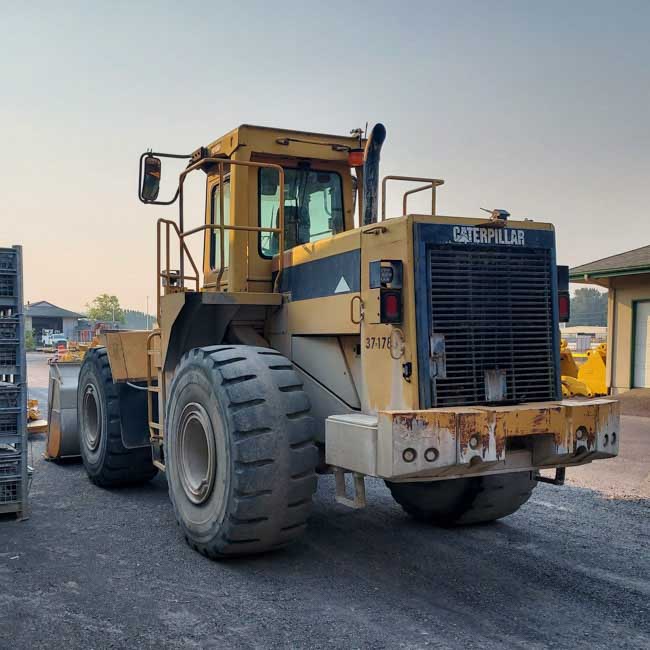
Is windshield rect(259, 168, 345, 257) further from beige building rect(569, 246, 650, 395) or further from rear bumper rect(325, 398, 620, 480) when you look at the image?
beige building rect(569, 246, 650, 395)

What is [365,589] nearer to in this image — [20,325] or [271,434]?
[271,434]

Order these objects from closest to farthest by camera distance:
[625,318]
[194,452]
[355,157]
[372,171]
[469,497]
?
[372,171] < [194,452] < [469,497] < [355,157] < [625,318]

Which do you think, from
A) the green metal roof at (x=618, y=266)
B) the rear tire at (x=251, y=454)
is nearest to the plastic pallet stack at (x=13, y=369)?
the rear tire at (x=251, y=454)

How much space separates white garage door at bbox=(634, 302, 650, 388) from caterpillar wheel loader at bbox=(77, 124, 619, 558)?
12.4 meters

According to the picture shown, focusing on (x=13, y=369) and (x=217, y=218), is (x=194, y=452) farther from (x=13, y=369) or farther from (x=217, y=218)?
(x=217, y=218)

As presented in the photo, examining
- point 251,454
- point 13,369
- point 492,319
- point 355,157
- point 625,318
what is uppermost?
point 355,157

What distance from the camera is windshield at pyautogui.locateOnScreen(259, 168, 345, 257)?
673cm

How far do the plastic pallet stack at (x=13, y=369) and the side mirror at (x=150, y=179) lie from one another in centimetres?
124

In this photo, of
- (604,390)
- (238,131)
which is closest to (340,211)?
(238,131)

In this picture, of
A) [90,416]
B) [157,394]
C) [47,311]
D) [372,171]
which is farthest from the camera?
[47,311]

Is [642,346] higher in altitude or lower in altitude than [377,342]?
lower

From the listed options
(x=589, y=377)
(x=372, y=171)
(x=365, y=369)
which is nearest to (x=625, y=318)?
(x=589, y=377)

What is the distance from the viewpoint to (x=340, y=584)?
16.5 feet

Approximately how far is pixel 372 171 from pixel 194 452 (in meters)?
2.59
